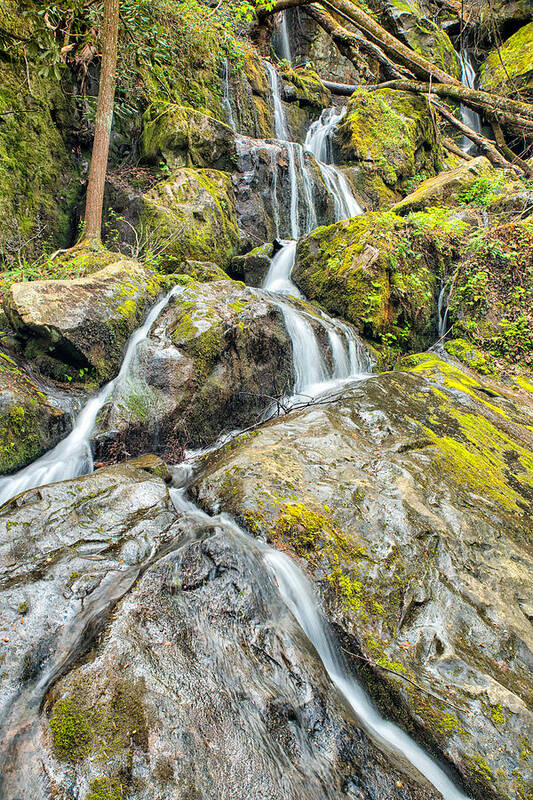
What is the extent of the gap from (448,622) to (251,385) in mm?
3842

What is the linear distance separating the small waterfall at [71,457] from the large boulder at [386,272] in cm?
444

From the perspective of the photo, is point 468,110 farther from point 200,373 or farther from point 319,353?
point 200,373

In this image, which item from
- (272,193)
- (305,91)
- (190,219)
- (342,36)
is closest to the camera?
(190,219)

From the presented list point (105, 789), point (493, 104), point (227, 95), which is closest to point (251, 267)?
point (227, 95)

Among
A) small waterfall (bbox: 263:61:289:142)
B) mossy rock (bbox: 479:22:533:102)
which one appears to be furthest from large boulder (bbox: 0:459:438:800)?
mossy rock (bbox: 479:22:533:102)

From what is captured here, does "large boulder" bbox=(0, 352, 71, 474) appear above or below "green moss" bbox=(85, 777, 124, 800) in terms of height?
above

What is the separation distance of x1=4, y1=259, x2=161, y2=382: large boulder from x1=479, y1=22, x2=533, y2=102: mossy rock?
756 inches

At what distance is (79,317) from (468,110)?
2430 cm

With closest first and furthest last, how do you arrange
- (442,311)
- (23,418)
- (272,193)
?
(23,418)
(442,311)
(272,193)

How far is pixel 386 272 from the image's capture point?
7645 millimetres

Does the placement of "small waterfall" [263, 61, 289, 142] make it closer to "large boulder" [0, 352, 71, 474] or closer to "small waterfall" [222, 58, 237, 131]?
"small waterfall" [222, 58, 237, 131]

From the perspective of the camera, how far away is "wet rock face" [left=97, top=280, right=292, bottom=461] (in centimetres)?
476

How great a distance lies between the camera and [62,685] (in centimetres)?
175

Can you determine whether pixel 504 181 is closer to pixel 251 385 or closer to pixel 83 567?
pixel 251 385
